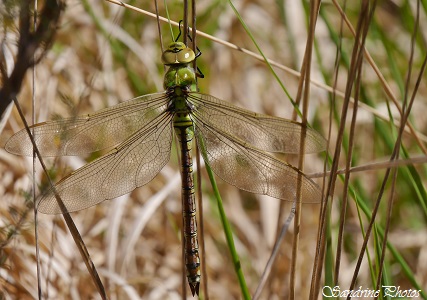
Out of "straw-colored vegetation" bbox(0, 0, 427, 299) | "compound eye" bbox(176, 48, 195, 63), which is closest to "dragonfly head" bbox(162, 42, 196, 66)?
"compound eye" bbox(176, 48, 195, 63)

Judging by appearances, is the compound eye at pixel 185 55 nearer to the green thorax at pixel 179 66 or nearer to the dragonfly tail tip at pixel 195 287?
the green thorax at pixel 179 66

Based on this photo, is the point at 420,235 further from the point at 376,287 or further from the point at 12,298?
the point at 12,298

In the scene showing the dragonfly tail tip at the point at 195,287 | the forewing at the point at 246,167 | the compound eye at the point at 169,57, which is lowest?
the dragonfly tail tip at the point at 195,287

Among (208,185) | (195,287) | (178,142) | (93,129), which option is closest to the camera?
(195,287)

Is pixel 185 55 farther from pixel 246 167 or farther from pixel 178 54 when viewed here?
pixel 246 167

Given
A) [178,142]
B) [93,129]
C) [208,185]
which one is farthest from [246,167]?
[208,185]

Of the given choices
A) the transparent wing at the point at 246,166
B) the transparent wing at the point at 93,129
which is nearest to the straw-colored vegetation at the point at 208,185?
the transparent wing at the point at 93,129

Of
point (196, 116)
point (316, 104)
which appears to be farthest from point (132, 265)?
point (316, 104)

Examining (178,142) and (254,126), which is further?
(178,142)
